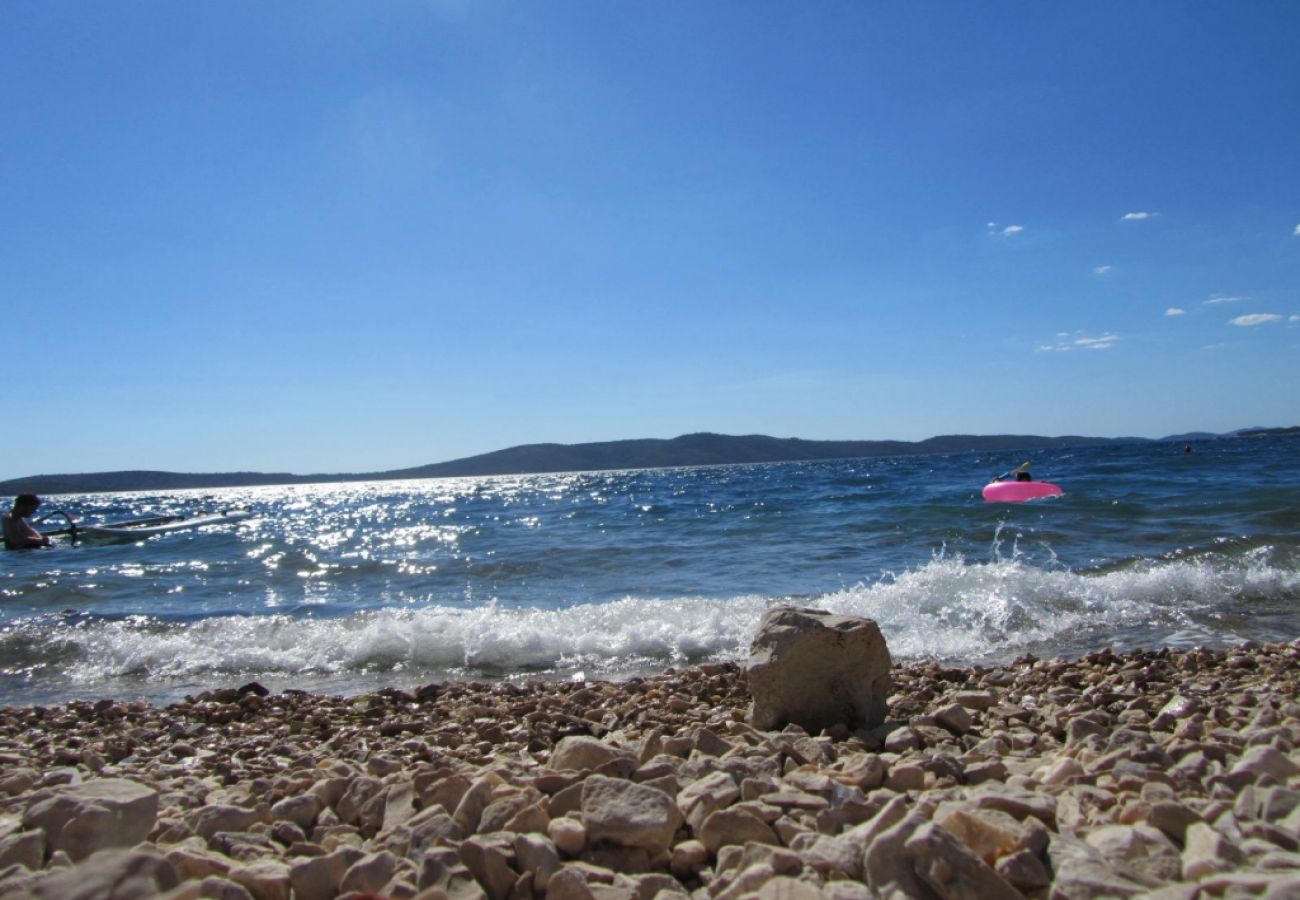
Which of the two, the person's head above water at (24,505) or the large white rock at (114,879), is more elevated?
the person's head above water at (24,505)

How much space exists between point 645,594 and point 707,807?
8.43 m

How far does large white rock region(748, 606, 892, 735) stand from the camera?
460 cm

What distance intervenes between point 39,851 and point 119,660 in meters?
7.09

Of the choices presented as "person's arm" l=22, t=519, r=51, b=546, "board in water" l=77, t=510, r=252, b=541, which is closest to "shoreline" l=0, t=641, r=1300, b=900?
"person's arm" l=22, t=519, r=51, b=546

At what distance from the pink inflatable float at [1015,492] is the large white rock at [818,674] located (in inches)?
618

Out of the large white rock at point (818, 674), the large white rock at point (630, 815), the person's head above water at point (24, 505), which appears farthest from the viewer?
the person's head above water at point (24, 505)

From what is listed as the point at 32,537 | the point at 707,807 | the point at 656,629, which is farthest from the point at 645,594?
the point at 32,537

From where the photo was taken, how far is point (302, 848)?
2.96 metres

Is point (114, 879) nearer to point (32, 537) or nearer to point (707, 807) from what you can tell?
point (707, 807)

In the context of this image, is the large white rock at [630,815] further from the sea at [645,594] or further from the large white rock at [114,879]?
the sea at [645,594]

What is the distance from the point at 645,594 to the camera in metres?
11.3

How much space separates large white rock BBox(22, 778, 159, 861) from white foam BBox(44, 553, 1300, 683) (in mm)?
4841

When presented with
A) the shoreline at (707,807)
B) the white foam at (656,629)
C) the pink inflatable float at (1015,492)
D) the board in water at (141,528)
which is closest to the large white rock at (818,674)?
the shoreline at (707,807)

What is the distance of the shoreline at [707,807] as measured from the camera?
241 centimetres
